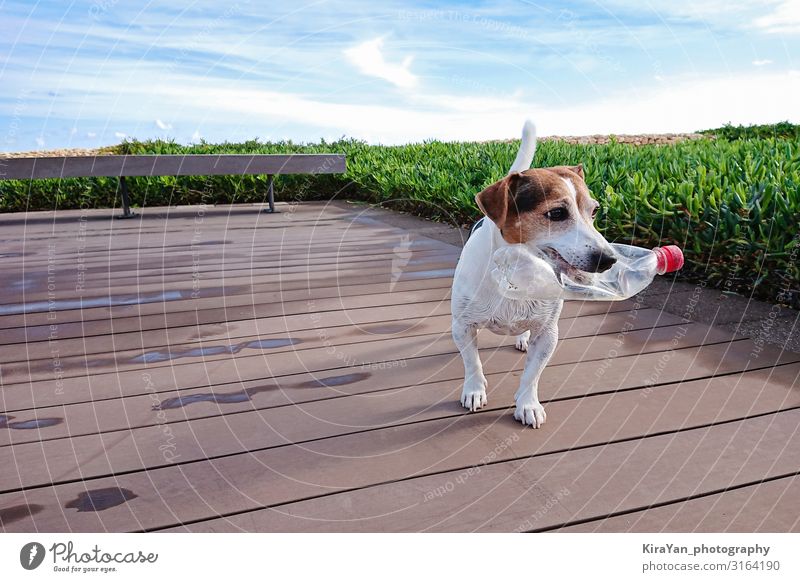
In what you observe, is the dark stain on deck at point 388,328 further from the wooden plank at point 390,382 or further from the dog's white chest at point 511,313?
the dog's white chest at point 511,313

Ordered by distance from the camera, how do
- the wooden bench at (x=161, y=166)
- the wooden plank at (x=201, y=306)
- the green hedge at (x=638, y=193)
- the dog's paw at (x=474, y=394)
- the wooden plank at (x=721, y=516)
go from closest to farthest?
the wooden plank at (x=721, y=516)
the dog's paw at (x=474, y=394)
the wooden plank at (x=201, y=306)
the green hedge at (x=638, y=193)
the wooden bench at (x=161, y=166)

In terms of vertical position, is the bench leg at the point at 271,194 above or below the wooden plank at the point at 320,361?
above

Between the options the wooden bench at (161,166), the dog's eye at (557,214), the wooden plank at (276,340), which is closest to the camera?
the dog's eye at (557,214)

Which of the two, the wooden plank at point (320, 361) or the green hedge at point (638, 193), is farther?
the green hedge at point (638, 193)

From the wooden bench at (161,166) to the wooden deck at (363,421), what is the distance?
3766 mm

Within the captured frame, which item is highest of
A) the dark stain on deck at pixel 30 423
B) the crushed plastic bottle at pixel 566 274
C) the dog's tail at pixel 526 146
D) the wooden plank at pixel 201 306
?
the dog's tail at pixel 526 146

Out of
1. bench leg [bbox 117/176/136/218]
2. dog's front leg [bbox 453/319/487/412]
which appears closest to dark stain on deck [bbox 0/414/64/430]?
dog's front leg [bbox 453/319/487/412]

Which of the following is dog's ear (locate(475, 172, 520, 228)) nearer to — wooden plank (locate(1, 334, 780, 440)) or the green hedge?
wooden plank (locate(1, 334, 780, 440))

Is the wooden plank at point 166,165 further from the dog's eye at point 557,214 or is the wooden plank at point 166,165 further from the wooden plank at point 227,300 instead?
the dog's eye at point 557,214

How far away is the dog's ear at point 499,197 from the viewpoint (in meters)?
2.14

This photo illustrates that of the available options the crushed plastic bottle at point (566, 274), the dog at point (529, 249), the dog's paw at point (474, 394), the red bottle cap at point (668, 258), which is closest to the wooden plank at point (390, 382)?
the dog's paw at point (474, 394)

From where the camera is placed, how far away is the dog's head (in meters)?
2.07
